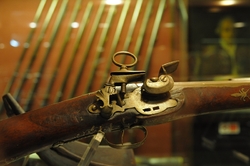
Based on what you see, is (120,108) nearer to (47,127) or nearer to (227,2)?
(47,127)

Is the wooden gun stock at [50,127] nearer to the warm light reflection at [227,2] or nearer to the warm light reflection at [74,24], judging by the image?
the warm light reflection at [74,24]

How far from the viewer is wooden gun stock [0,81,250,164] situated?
3.55ft

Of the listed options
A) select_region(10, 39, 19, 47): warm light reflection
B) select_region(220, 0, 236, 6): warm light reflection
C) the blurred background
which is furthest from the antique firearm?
select_region(220, 0, 236, 6): warm light reflection

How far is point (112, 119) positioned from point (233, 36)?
1.29 meters

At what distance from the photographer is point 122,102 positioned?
1.07 metres

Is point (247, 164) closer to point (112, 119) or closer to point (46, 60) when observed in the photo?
point (112, 119)

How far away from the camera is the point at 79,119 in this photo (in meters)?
1.09

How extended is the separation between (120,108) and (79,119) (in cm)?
14

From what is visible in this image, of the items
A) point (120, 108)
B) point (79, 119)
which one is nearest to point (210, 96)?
point (120, 108)

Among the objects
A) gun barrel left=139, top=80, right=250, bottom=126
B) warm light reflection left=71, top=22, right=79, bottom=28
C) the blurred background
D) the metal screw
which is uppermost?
warm light reflection left=71, top=22, right=79, bottom=28

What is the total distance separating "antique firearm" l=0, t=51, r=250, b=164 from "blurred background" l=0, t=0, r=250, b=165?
0.76 m

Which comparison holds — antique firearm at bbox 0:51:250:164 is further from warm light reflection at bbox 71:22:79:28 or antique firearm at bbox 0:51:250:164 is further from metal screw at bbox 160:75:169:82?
warm light reflection at bbox 71:22:79:28

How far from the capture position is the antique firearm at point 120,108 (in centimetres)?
106

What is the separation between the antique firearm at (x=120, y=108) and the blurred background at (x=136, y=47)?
29.9 inches
